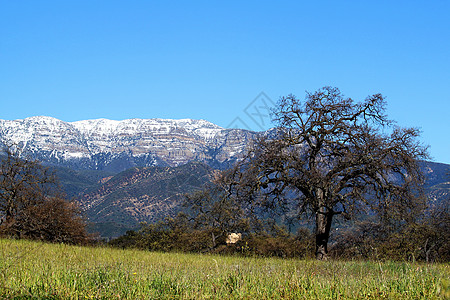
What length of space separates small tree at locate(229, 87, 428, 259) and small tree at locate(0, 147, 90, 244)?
14942mm

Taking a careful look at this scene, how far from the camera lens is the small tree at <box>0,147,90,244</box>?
92.3ft

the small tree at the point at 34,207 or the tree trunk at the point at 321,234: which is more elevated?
the small tree at the point at 34,207

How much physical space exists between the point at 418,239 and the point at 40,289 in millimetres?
30841

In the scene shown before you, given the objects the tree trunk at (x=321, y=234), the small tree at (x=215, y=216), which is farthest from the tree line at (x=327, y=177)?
the small tree at (x=215, y=216)

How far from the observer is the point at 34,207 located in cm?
3097

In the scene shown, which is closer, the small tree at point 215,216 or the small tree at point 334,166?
the small tree at point 334,166

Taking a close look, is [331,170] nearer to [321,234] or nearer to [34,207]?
[321,234]

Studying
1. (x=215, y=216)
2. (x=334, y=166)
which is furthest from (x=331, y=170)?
(x=215, y=216)

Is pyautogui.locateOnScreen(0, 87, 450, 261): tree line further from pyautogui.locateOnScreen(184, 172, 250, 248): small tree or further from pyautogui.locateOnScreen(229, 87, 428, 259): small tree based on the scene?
pyautogui.locateOnScreen(184, 172, 250, 248): small tree

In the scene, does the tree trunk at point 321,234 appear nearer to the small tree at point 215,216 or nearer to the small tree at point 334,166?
the small tree at point 334,166

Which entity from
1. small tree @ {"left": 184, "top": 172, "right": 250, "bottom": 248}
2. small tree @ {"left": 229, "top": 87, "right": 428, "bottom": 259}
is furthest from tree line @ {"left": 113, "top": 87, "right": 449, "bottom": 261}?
small tree @ {"left": 184, "top": 172, "right": 250, "bottom": 248}

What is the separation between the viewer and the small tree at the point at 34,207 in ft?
92.3

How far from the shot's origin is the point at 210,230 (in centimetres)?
3841

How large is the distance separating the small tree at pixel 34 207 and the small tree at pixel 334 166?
14.9 metres
